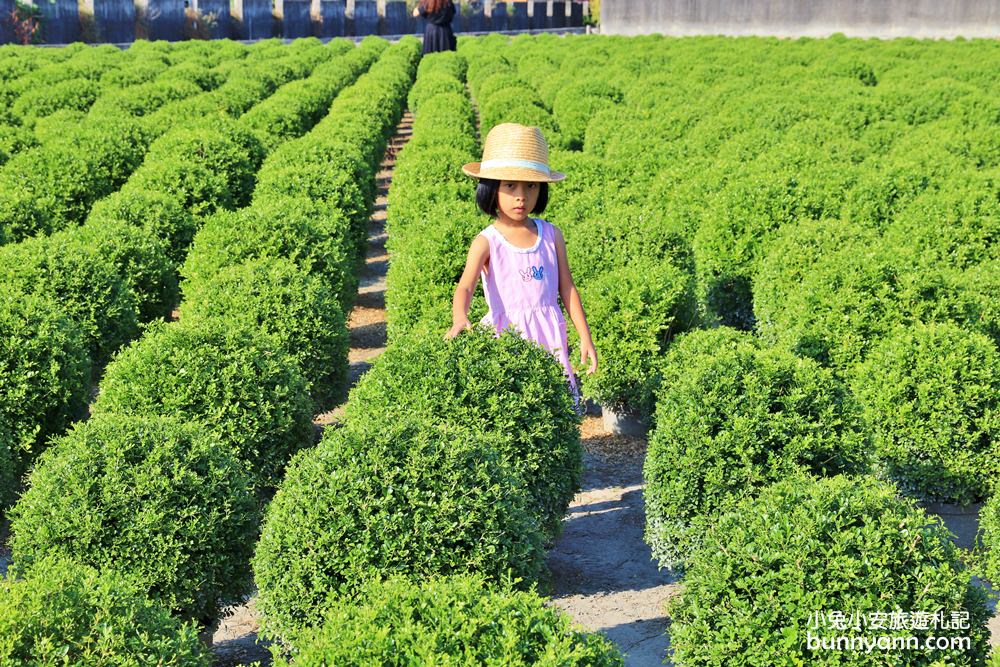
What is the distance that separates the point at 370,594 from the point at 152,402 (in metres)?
2.97

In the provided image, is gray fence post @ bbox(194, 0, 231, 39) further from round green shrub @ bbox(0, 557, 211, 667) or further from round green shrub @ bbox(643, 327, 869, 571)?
round green shrub @ bbox(0, 557, 211, 667)

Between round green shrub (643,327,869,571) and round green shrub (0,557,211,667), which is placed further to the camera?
round green shrub (643,327,869,571)

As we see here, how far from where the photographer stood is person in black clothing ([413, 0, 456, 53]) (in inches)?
1518

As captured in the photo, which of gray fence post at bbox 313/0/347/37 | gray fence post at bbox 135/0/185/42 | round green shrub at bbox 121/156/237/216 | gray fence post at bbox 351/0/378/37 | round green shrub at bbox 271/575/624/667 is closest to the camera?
round green shrub at bbox 271/575/624/667

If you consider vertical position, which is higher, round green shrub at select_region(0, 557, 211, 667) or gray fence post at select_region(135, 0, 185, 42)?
gray fence post at select_region(135, 0, 185, 42)

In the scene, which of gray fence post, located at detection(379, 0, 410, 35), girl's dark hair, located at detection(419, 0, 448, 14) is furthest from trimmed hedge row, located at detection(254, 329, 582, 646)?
gray fence post, located at detection(379, 0, 410, 35)

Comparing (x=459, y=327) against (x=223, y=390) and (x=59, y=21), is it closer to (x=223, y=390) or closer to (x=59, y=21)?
(x=223, y=390)

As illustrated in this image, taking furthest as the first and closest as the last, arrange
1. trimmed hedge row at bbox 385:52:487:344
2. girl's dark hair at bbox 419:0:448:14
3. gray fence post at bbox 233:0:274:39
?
gray fence post at bbox 233:0:274:39
girl's dark hair at bbox 419:0:448:14
trimmed hedge row at bbox 385:52:487:344

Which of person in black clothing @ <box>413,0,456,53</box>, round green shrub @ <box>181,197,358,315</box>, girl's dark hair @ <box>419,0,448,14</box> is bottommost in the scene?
round green shrub @ <box>181,197,358,315</box>

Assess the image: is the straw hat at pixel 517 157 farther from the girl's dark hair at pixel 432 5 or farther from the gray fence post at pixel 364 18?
the gray fence post at pixel 364 18

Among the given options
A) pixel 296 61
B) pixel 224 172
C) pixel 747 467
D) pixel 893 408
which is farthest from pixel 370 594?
pixel 296 61

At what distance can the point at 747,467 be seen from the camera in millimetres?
6082

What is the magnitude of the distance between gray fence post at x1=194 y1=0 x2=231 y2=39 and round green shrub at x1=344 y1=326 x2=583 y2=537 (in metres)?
54.8

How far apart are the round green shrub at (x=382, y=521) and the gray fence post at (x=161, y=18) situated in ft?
176
